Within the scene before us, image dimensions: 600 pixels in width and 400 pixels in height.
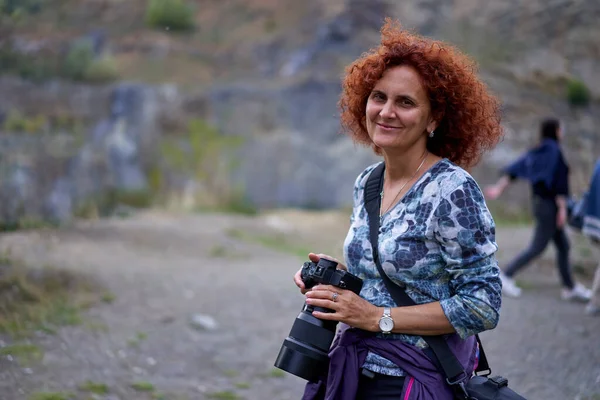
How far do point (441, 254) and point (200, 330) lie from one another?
4741 millimetres

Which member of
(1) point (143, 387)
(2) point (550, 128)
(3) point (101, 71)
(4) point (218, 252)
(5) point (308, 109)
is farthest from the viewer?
(3) point (101, 71)

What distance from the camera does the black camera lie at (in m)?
2.35

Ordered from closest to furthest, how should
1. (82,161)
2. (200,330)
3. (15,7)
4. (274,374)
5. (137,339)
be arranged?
(274,374) → (137,339) → (15,7) → (200,330) → (82,161)

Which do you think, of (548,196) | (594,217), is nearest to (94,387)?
(594,217)

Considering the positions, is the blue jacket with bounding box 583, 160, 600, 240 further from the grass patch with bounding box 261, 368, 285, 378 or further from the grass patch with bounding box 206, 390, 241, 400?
the grass patch with bounding box 206, 390, 241, 400

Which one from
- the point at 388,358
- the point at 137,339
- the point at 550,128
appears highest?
the point at 550,128

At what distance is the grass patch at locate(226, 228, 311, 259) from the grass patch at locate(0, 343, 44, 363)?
6.61 meters

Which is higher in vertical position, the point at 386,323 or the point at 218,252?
the point at 386,323

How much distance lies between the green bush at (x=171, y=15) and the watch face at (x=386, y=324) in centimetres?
1985

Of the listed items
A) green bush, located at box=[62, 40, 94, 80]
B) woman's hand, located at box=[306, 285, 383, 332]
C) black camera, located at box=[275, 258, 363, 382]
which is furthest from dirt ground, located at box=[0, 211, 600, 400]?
green bush, located at box=[62, 40, 94, 80]

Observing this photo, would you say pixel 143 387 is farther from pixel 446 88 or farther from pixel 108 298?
pixel 446 88

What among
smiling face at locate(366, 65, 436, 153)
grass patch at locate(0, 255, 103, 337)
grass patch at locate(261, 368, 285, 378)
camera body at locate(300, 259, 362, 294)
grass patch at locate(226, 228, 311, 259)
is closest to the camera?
camera body at locate(300, 259, 362, 294)

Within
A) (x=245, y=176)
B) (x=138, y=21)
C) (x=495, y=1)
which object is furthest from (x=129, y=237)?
(x=138, y=21)

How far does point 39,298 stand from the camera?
631 centimetres
